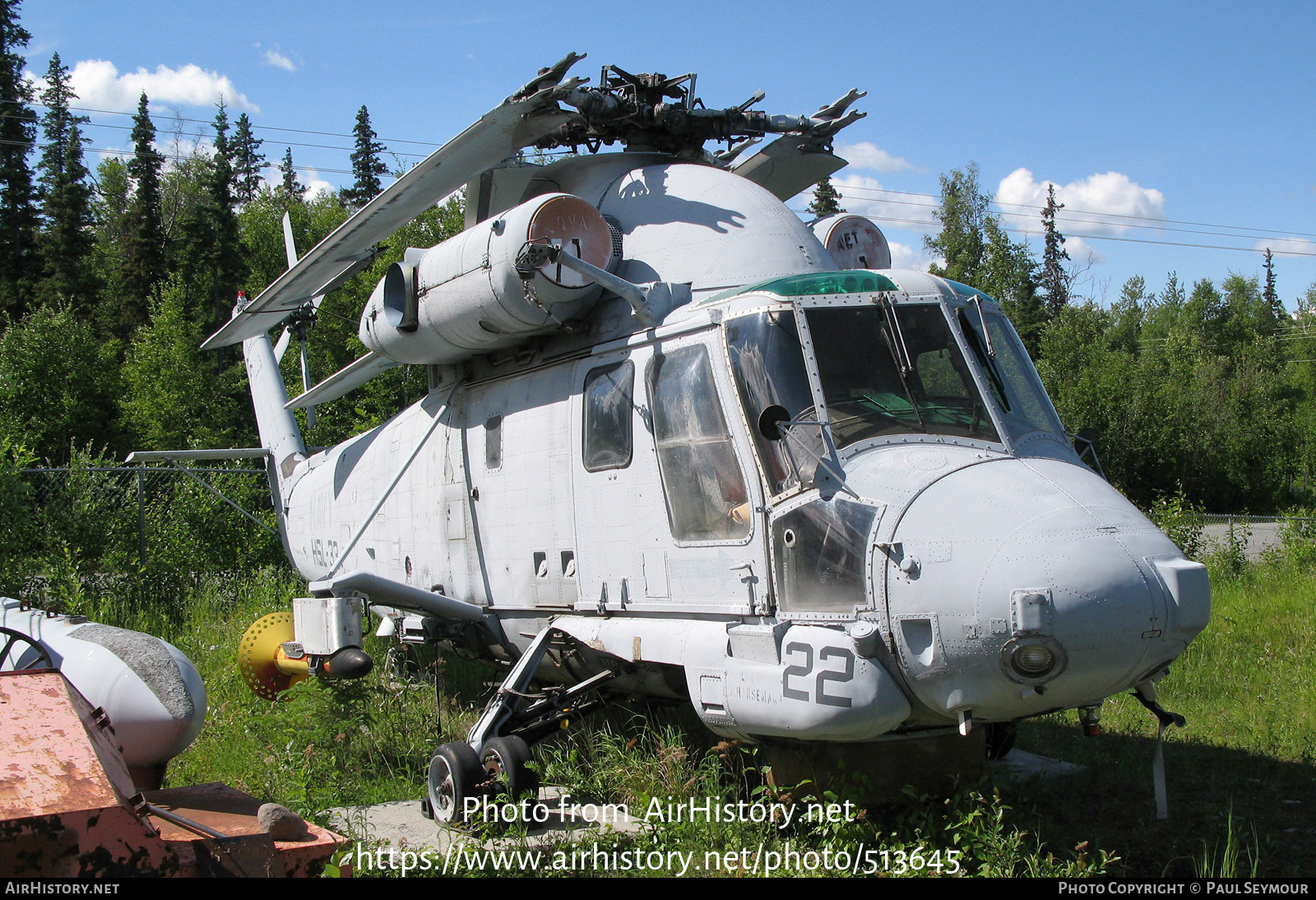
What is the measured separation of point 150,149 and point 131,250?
5.93 meters

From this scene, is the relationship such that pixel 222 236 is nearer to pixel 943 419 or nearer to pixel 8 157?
pixel 8 157

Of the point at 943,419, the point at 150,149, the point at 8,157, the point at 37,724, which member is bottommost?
the point at 37,724

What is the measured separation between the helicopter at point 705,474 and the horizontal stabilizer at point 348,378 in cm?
9

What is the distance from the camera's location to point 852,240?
6734 millimetres

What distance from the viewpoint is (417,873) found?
427 centimetres

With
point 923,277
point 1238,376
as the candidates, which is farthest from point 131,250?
point 1238,376

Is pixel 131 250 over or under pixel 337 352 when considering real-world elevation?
over

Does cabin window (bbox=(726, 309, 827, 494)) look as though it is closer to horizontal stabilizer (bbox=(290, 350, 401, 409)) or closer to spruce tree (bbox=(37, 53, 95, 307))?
horizontal stabilizer (bbox=(290, 350, 401, 409))

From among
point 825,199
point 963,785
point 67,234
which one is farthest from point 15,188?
point 963,785

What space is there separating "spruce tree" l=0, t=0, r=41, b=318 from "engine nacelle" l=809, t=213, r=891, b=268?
3733 centimetres

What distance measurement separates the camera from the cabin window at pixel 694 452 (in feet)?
15.6

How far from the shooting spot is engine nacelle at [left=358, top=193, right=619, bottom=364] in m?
5.63

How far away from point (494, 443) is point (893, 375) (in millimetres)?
2982

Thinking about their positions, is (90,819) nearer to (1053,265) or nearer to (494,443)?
(494,443)
